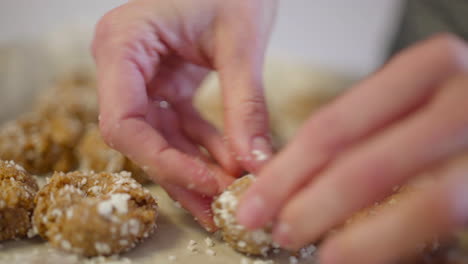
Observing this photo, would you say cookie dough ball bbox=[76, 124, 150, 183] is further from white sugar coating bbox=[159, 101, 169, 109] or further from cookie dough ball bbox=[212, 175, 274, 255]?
cookie dough ball bbox=[212, 175, 274, 255]

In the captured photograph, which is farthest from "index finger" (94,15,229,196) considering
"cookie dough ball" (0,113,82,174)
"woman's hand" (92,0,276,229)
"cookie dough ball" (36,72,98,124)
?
"cookie dough ball" (36,72,98,124)

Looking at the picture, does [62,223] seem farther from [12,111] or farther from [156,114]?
[12,111]

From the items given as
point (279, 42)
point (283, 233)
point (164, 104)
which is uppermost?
point (279, 42)

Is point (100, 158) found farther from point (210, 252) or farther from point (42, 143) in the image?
point (210, 252)

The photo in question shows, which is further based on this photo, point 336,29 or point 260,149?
point 336,29

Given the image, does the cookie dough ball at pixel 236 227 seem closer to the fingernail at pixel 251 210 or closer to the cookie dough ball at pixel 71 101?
the fingernail at pixel 251 210

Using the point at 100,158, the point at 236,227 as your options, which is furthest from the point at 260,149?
the point at 100,158

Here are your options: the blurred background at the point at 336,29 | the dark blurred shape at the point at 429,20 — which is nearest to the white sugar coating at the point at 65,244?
the dark blurred shape at the point at 429,20
